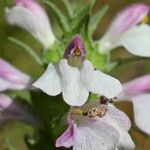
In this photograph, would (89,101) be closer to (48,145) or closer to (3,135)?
(48,145)

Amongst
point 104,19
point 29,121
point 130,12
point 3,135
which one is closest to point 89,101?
point 29,121

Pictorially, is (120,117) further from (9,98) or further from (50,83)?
(9,98)

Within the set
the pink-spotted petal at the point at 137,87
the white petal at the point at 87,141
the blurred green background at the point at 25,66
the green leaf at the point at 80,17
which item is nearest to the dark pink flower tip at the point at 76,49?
the green leaf at the point at 80,17

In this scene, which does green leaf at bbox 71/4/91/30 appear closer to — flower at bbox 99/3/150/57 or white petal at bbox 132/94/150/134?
flower at bbox 99/3/150/57

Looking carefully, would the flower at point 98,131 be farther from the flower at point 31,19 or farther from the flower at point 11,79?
the flower at point 31,19

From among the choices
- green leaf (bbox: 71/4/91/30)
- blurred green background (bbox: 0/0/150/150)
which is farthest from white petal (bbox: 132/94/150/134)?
blurred green background (bbox: 0/0/150/150)

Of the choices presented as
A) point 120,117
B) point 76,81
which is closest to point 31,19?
point 76,81
